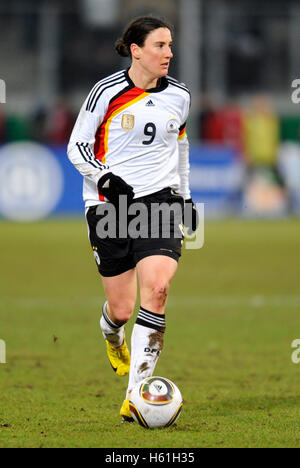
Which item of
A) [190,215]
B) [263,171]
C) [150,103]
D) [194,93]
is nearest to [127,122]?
[150,103]

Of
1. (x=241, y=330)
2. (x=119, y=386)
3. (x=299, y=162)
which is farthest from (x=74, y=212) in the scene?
(x=119, y=386)

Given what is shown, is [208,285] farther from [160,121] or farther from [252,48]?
[252,48]

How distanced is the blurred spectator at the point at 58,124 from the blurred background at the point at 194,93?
0.02 meters

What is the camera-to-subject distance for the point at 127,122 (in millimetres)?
6227

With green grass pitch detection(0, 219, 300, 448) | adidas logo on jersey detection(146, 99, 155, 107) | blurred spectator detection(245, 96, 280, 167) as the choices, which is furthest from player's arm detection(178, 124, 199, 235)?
blurred spectator detection(245, 96, 280, 167)

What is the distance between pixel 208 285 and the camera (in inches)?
514

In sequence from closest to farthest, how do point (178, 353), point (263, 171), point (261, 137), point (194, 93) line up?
point (178, 353)
point (263, 171)
point (261, 137)
point (194, 93)

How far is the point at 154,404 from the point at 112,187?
137 centimetres

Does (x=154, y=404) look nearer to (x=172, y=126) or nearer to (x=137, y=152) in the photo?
(x=137, y=152)

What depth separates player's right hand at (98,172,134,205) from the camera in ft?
19.7

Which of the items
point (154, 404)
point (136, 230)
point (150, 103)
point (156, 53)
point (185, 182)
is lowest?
point (154, 404)

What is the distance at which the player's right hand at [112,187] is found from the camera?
599 cm
